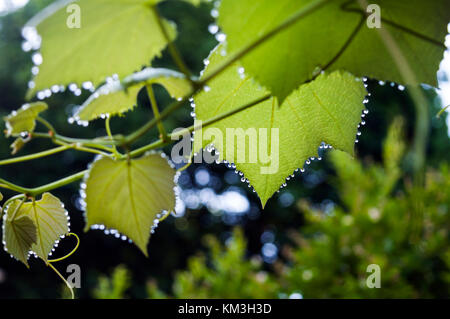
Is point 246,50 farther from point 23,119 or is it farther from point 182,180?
point 182,180

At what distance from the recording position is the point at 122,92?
7.3 inches

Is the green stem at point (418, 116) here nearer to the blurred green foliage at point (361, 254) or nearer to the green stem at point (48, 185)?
the green stem at point (48, 185)

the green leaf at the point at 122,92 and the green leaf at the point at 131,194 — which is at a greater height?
the green leaf at the point at 122,92

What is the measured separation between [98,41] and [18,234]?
11 cm

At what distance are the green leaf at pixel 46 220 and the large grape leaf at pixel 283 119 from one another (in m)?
0.08

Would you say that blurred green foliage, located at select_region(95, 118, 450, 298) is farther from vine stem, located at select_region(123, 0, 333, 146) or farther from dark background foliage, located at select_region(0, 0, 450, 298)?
dark background foliage, located at select_region(0, 0, 450, 298)

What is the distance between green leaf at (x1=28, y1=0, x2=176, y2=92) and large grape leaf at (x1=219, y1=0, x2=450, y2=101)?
4 cm

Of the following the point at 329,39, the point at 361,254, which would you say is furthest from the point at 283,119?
the point at 361,254

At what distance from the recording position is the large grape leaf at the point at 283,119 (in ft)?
0.74

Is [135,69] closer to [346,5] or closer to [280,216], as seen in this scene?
[346,5]

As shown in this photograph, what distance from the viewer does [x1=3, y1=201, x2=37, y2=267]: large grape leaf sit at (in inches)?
8.2

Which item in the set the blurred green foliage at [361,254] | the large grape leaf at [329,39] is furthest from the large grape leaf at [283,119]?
the blurred green foliage at [361,254]
